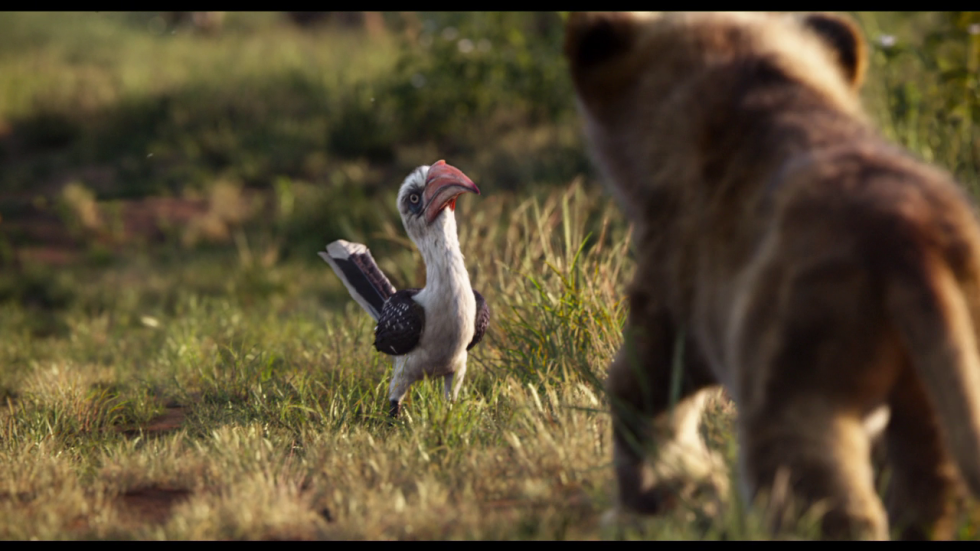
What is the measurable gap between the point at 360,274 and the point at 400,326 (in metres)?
0.73

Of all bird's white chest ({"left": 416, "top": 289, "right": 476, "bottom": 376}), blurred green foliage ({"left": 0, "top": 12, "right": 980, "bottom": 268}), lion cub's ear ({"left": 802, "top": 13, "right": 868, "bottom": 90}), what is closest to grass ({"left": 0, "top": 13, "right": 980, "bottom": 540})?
blurred green foliage ({"left": 0, "top": 12, "right": 980, "bottom": 268})

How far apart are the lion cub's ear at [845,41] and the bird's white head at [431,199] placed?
4.61ft

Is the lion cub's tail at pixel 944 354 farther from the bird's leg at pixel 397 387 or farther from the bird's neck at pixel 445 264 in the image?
the bird's leg at pixel 397 387

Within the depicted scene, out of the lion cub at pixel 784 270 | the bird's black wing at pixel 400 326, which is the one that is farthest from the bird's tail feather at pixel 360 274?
the lion cub at pixel 784 270

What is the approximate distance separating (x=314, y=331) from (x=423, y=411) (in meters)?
2.50

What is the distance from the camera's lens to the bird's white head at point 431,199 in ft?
12.2

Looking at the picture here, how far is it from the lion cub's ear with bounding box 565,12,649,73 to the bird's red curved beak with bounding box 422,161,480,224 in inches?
43.2

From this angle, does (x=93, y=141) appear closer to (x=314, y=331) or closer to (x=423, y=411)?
(x=314, y=331)

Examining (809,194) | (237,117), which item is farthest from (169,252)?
(809,194)

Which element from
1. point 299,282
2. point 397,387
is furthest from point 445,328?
point 299,282

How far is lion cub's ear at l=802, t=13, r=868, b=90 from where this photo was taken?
2605 millimetres

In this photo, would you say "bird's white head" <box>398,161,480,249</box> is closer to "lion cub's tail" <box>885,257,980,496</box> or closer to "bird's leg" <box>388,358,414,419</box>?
"bird's leg" <box>388,358,414,419</box>

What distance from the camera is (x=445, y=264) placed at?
379 centimetres

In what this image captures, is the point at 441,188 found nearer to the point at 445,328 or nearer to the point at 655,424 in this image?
the point at 445,328
